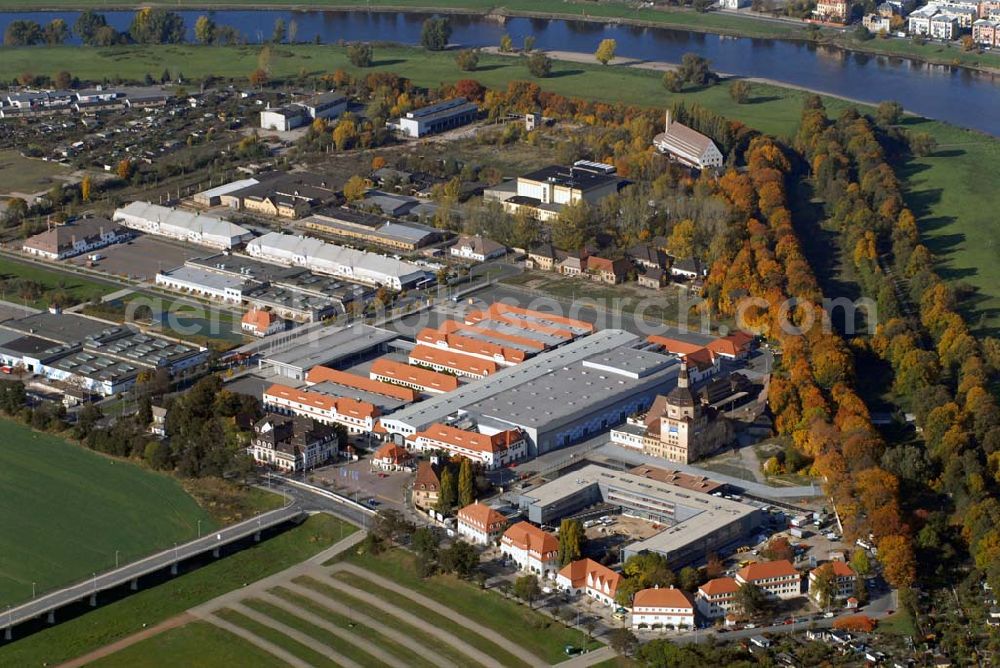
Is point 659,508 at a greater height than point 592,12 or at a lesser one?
lesser

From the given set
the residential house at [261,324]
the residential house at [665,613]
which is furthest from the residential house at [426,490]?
the residential house at [261,324]

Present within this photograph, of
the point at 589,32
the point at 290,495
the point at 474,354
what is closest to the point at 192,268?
the point at 474,354

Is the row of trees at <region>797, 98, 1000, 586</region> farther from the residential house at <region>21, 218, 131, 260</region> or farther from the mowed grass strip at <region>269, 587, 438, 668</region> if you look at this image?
the residential house at <region>21, 218, 131, 260</region>

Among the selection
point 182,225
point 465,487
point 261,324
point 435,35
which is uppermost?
point 435,35

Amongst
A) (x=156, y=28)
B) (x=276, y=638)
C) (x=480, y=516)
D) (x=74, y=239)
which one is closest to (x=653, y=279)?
(x=480, y=516)

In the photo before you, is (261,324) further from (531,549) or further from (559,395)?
(531,549)

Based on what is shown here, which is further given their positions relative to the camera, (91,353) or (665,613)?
(91,353)
